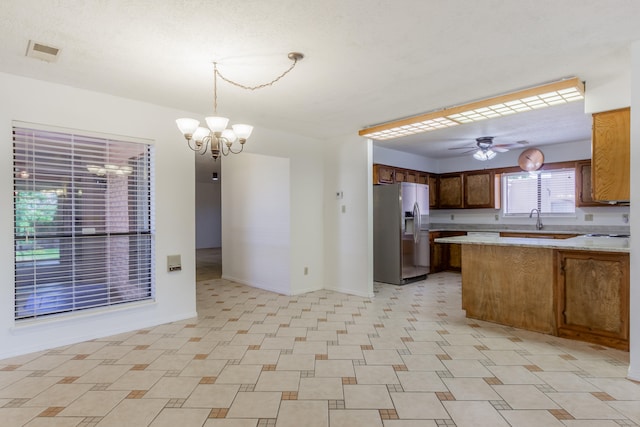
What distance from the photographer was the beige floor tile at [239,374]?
2.49 m

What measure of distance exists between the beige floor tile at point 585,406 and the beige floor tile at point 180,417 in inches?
Result: 87.3

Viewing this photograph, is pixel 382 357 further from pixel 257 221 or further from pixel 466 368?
pixel 257 221

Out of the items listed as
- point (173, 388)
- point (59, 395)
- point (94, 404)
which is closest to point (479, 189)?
point (173, 388)

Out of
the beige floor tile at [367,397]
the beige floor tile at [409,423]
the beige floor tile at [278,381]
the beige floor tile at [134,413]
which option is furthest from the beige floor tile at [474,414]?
the beige floor tile at [134,413]

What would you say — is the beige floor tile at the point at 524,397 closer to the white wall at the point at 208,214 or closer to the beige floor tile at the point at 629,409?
the beige floor tile at the point at 629,409

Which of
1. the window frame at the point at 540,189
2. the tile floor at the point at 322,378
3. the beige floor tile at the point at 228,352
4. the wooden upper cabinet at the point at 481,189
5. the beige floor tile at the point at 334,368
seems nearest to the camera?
the tile floor at the point at 322,378

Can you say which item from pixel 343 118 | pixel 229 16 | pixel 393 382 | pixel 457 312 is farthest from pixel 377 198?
pixel 229 16

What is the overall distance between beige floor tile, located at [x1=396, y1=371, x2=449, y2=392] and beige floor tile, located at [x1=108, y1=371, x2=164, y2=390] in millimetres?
1810

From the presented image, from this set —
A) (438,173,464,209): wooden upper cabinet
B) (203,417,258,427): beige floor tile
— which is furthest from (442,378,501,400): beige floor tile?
(438,173,464,209): wooden upper cabinet

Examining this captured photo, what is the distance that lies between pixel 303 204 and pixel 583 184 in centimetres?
465

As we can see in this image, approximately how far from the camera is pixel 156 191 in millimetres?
3746

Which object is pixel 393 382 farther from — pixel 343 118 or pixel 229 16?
pixel 343 118

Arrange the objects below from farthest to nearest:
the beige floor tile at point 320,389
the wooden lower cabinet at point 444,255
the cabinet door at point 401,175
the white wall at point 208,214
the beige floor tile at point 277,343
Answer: the white wall at point 208,214 → the wooden lower cabinet at point 444,255 → the cabinet door at point 401,175 → the beige floor tile at point 277,343 → the beige floor tile at point 320,389

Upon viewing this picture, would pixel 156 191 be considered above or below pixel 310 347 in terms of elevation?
above
